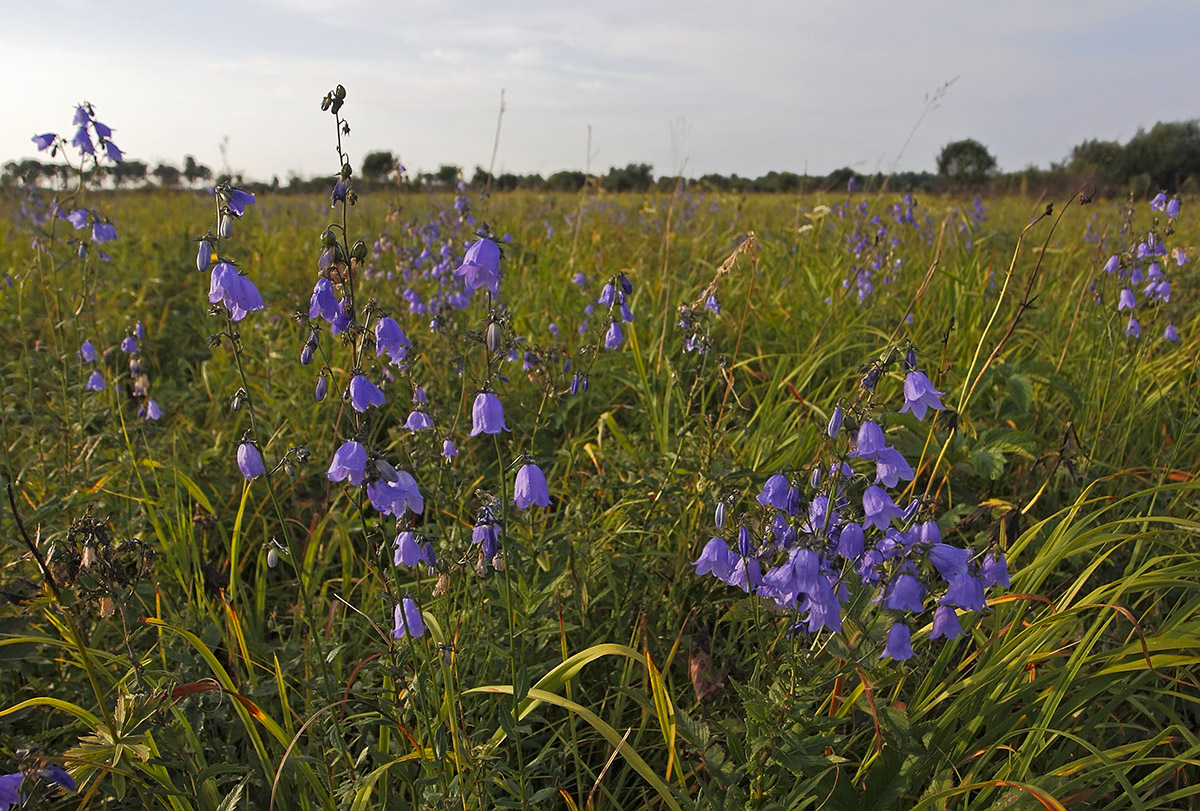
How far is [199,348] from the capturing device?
4805mm

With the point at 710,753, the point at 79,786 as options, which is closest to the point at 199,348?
the point at 79,786

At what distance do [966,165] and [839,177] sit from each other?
10.8 meters

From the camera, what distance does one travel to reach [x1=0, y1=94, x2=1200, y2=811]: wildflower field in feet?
4.57

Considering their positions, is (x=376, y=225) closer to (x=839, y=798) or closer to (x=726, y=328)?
(x=726, y=328)

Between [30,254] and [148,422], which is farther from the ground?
[30,254]

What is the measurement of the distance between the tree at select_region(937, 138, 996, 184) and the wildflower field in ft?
32.8

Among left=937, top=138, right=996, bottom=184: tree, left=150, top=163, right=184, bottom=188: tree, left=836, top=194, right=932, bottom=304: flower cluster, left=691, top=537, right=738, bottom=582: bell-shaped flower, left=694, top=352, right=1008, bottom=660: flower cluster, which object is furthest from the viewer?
left=937, top=138, right=996, bottom=184: tree

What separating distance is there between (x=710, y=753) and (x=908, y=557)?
597mm

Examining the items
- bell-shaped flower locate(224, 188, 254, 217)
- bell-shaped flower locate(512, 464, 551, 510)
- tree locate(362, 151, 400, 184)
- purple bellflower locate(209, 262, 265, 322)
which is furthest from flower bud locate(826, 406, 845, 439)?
tree locate(362, 151, 400, 184)

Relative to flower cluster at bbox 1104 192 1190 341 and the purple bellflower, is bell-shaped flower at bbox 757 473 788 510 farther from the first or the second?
flower cluster at bbox 1104 192 1190 341

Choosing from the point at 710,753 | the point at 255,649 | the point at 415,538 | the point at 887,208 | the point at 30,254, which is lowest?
the point at 255,649

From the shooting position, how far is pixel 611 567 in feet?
6.84

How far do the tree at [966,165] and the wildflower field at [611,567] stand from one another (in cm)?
1000

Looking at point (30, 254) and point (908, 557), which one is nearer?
point (908, 557)
